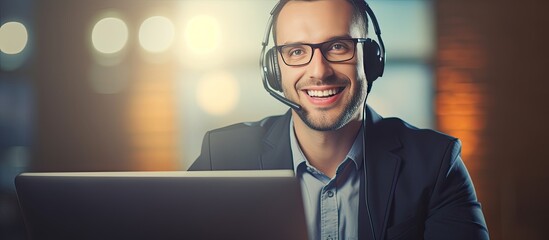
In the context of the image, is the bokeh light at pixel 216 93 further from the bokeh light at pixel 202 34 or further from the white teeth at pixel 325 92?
the white teeth at pixel 325 92

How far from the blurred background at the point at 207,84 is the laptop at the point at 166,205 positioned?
1.54m

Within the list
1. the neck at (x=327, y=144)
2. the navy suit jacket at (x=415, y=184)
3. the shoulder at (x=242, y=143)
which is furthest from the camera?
the shoulder at (x=242, y=143)

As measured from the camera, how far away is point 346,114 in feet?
7.15

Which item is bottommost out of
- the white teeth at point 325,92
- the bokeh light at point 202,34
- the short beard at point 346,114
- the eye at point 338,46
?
the short beard at point 346,114

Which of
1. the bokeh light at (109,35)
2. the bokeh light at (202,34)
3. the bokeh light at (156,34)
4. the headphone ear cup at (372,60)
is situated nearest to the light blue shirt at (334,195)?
the headphone ear cup at (372,60)

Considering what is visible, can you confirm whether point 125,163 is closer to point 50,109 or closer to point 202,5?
point 50,109

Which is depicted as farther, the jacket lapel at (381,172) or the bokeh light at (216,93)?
the bokeh light at (216,93)

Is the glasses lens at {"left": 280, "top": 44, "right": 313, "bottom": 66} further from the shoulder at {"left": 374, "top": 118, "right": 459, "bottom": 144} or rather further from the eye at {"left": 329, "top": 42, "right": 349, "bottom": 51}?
the shoulder at {"left": 374, "top": 118, "right": 459, "bottom": 144}

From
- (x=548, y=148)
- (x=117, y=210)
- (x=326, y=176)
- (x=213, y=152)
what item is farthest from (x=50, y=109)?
(x=548, y=148)

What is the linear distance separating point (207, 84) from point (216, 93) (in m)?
0.06

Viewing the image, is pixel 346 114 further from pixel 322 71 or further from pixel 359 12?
pixel 359 12

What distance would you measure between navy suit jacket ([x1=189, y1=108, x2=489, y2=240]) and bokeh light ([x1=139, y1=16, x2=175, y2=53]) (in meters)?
0.76

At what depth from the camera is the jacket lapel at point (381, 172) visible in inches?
79.2

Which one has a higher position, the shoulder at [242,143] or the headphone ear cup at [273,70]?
the headphone ear cup at [273,70]
